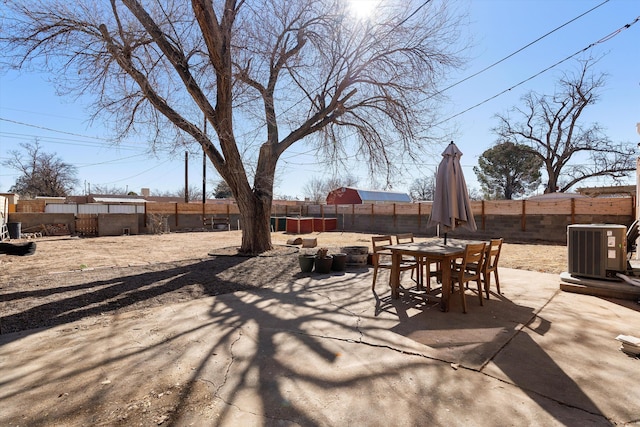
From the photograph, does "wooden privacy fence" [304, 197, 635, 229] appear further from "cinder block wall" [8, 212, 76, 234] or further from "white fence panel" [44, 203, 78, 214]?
"white fence panel" [44, 203, 78, 214]

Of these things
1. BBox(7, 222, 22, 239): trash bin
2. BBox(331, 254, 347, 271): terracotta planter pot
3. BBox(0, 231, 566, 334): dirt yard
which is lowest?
BBox(0, 231, 566, 334): dirt yard

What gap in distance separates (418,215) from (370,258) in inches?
442

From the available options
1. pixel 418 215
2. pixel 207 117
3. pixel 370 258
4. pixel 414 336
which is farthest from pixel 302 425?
pixel 418 215

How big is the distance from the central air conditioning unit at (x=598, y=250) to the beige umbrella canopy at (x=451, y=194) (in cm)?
153

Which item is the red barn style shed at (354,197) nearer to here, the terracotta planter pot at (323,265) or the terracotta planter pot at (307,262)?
the terracotta planter pot at (307,262)

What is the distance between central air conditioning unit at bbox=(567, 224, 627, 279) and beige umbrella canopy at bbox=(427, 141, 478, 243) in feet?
5.02

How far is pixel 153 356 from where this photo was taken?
2734 millimetres

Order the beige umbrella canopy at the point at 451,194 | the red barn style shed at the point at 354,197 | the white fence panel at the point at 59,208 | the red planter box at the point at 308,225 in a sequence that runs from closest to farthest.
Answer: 1. the beige umbrella canopy at the point at 451,194
2. the white fence panel at the point at 59,208
3. the red planter box at the point at 308,225
4. the red barn style shed at the point at 354,197

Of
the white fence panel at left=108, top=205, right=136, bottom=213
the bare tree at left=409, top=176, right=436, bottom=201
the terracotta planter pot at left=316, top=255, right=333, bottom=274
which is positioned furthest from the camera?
the bare tree at left=409, top=176, right=436, bottom=201

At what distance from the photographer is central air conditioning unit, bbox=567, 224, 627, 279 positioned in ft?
14.8

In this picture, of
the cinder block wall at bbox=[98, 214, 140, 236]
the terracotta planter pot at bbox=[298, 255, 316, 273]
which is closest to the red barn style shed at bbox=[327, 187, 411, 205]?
the cinder block wall at bbox=[98, 214, 140, 236]

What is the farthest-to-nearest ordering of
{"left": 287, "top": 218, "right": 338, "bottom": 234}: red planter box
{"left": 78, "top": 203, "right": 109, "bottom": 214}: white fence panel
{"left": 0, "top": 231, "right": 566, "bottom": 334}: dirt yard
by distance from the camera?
{"left": 287, "top": 218, "right": 338, "bottom": 234}: red planter box
{"left": 78, "top": 203, "right": 109, "bottom": 214}: white fence panel
{"left": 0, "top": 231, "right": 566, "bottom": 334}: dirt yard

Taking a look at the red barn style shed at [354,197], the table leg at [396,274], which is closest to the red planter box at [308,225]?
the red barn style shed at [354,197]

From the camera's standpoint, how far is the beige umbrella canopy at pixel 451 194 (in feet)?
15.8
